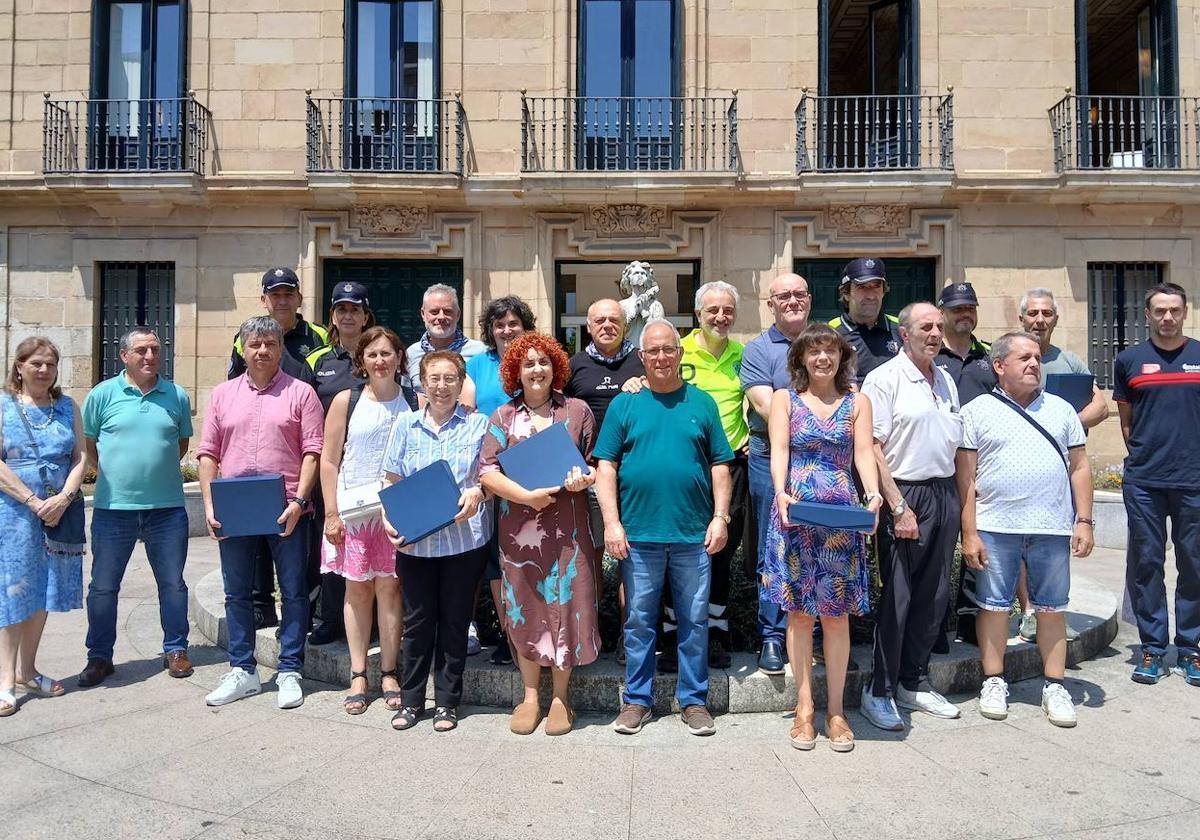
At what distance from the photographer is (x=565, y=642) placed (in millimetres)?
3656

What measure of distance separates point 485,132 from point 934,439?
1049 centimetres

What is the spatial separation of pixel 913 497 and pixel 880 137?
11.0 metres

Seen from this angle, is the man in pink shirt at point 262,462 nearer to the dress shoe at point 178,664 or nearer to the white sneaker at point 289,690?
the white sneaker at point 289,690

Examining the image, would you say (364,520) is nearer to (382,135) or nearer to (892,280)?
(382,135)

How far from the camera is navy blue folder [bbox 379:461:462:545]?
136 inches

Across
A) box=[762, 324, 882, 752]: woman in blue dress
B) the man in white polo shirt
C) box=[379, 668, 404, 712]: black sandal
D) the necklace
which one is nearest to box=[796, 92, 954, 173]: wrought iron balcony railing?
the man in white polo shirt

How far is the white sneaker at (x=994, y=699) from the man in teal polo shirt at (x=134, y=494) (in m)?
4.32

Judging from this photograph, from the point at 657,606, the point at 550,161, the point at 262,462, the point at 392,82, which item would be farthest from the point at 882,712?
the point at 392,82

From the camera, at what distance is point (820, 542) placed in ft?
11.6

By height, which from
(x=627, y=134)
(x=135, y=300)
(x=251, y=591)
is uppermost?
(x=627, y=134)

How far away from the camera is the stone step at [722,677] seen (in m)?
3.92

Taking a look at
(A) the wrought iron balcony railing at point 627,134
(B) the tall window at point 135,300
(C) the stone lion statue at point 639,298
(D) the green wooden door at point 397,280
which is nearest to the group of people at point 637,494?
(C) the stone lion statue at point 639,298

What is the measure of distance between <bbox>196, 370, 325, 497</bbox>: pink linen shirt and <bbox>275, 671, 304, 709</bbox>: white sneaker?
3.09 ft

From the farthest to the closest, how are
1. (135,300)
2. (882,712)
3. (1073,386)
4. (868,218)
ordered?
1. (135,300)
2. (868,218)
3. (1073,386)
4. (882,712)
